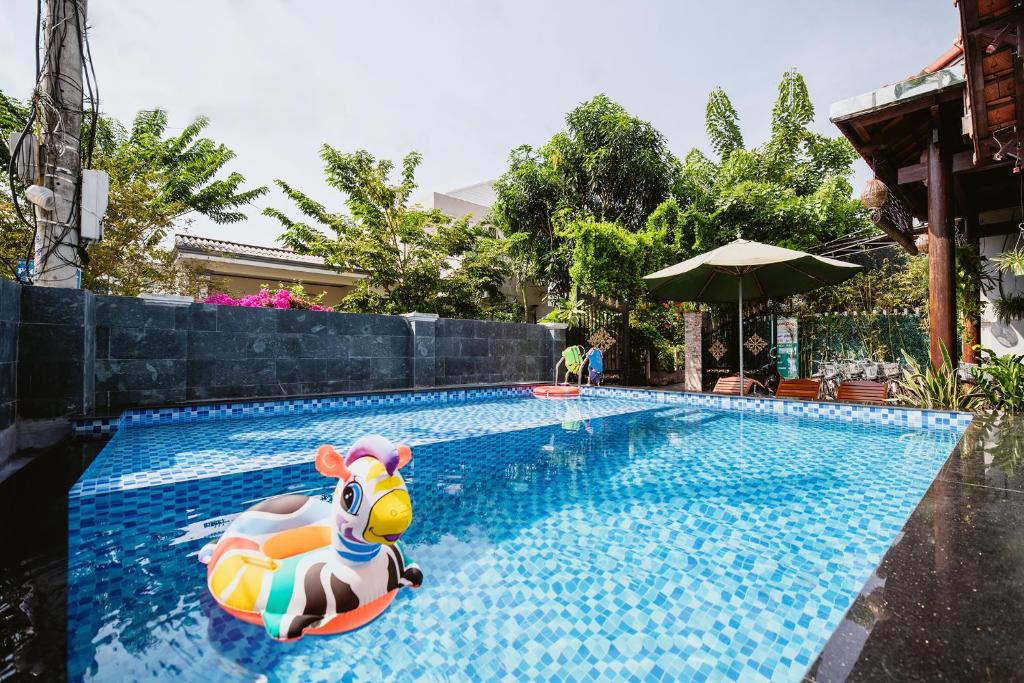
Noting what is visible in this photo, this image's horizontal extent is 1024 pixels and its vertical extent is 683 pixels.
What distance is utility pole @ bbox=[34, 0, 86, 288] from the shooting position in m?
5.81

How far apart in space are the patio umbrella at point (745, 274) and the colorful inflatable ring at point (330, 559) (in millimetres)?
6935

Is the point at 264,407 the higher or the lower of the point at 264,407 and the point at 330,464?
the lower

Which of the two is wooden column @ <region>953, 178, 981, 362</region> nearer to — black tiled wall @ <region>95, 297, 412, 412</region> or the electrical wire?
black tiled wall @ <region>95, 297, 412, 412</region>

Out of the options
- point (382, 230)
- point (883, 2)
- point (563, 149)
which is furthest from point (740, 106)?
point (382, 230)

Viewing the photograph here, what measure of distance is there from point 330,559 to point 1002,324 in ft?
34.2

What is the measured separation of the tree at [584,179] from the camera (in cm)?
1527

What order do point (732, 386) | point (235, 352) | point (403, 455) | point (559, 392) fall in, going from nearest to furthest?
1. point (403, 455)
2. point (235, 352)
3. point (732, 386)
4. point (559, 392)

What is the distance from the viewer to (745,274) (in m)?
8.91

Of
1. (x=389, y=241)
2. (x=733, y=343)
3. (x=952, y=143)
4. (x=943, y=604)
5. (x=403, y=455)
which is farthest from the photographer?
(x=389, y=241)

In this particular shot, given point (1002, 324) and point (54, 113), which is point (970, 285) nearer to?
point (1002, 324)

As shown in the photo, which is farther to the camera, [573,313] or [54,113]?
[573,313]

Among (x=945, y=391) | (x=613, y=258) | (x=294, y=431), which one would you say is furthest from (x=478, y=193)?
(x=945, y=391)

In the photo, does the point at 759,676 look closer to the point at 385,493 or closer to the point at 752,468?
the point at 385,493

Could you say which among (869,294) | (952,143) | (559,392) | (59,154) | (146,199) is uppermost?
(146,199)
